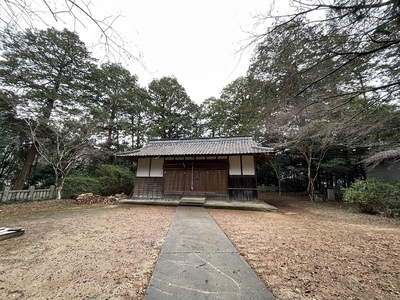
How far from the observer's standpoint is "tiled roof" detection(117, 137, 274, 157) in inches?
360

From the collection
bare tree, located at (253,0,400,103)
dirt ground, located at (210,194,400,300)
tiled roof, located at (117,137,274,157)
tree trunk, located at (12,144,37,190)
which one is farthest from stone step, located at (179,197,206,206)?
tree trunk, located at (12,144,37,190)

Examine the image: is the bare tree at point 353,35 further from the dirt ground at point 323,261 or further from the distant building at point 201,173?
the distant building at point 201,173

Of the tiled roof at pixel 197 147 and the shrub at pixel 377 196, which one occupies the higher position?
the tiled roof at pixel 197 147

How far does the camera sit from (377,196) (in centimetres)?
670

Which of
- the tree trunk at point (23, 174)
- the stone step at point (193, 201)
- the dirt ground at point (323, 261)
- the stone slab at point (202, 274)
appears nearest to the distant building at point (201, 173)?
the stone step at point (193, 201)

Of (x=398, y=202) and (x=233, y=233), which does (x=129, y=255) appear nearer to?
(x=233, y=233)

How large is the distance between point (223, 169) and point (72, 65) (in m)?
13.2

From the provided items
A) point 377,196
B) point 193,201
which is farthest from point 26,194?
point 377,196

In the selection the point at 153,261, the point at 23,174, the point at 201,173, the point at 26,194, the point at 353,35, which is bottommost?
the point at 153,261

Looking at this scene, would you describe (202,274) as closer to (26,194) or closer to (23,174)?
(26,194)

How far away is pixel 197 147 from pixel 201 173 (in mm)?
2036

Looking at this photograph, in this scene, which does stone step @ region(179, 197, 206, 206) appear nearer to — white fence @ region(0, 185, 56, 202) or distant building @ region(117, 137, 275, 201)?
distant building @ region(117, 137, 275, 201)

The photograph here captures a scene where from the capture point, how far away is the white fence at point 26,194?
7.82 metres

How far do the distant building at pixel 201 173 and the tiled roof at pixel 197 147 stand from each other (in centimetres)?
6
